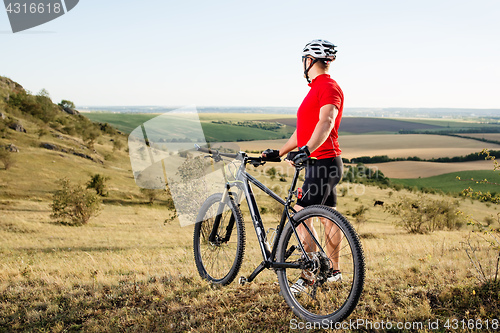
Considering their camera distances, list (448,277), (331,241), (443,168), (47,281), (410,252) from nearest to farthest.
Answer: (331,241) < (448,277) < (47,281) < (410,252) < (443,168)

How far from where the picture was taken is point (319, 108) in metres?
4.08

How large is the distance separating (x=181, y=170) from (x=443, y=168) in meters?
Result: 61.1

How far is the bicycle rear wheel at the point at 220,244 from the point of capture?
4.82 metres

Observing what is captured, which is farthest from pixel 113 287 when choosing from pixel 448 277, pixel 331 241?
pixel 448 277

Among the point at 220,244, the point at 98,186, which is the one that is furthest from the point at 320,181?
the point at 98,186

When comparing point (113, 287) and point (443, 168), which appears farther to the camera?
point (443, 168)

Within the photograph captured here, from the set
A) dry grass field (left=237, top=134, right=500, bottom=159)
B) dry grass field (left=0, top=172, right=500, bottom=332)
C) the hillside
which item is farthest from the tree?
dry grass field (left=0, top=172, right=500, bottom=332)

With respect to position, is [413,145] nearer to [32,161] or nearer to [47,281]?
[32,161]

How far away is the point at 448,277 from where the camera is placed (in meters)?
4.88

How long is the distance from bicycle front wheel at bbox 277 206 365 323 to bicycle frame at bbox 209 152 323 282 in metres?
0.08

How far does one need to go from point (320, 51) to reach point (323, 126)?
0.91 metres

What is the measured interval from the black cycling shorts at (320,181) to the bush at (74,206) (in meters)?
34.0

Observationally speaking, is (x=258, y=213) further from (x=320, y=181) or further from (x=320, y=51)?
(x=320, y=51)

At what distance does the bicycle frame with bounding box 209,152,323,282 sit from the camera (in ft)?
12.8
